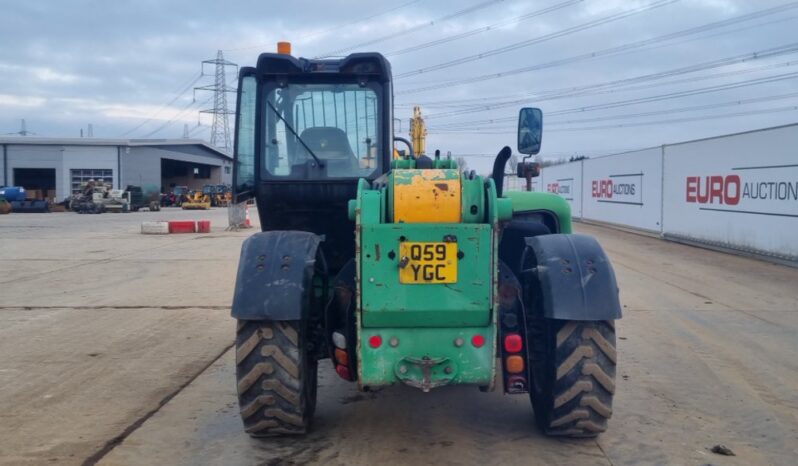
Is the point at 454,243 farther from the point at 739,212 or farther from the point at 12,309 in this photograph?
the point at 739,212

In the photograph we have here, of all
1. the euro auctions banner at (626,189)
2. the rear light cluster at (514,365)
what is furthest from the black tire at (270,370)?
the euro auctions banner at (626,189)

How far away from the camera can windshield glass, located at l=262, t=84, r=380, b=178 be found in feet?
20.5

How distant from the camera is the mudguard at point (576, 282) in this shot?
15.0 feet

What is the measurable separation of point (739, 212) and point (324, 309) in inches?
586

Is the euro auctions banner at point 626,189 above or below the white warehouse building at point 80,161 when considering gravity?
below

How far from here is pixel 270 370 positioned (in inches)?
187

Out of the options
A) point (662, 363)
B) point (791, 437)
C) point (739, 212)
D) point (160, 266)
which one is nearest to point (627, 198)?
point (739, 212)

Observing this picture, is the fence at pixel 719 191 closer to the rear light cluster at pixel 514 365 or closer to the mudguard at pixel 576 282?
the mudguard at pixel 576 282

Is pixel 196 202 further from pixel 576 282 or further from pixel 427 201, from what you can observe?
pixel 576 282

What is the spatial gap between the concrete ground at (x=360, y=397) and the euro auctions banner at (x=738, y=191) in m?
3.94

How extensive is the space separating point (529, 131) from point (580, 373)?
213 centimetres

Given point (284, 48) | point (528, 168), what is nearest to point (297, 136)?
point (284, 48)

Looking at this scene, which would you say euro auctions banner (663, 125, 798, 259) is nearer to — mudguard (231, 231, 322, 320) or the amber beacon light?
the amber beacon light

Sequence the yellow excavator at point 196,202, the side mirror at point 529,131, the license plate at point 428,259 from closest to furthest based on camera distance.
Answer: the license plate at point 428,259, the side mirror at point 529,131, the yellow excavator at point 196,202
